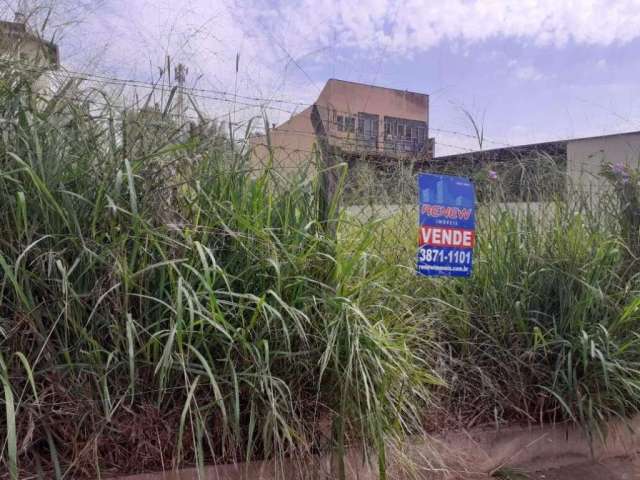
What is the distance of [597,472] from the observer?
3.80m

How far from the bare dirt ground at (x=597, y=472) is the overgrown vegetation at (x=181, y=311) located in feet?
1.24

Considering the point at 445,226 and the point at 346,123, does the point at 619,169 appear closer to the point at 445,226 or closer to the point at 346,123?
the point at 445,226

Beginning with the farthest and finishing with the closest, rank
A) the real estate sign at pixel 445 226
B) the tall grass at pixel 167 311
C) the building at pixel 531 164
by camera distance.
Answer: the building at pixel 531 164 < the real estate sign at pixel 445 226 < the tall grass at pixel 167 311

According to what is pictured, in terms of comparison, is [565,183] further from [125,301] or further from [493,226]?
[125,301]

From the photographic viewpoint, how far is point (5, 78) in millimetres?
2717

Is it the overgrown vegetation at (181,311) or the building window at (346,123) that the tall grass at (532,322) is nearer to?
the overgrown vegetation at (181,311)

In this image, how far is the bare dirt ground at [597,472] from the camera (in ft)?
12.2

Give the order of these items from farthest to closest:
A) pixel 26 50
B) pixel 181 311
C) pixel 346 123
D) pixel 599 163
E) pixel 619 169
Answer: pixel 599 163, pixel 619 169, pixel 346 123, pixel 26 50, pixel 181 311

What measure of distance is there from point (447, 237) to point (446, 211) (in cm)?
18

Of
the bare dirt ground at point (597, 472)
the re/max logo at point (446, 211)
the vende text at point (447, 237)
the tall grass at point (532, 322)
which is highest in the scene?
the re/max logo at point (446, 211)

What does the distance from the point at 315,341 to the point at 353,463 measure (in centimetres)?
67

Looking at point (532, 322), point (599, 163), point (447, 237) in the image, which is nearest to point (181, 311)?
point (447, 237)

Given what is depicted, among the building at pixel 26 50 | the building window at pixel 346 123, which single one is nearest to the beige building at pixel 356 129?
the building window at pixel 346 123

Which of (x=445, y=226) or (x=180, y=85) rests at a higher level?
(x=180, y=85)
